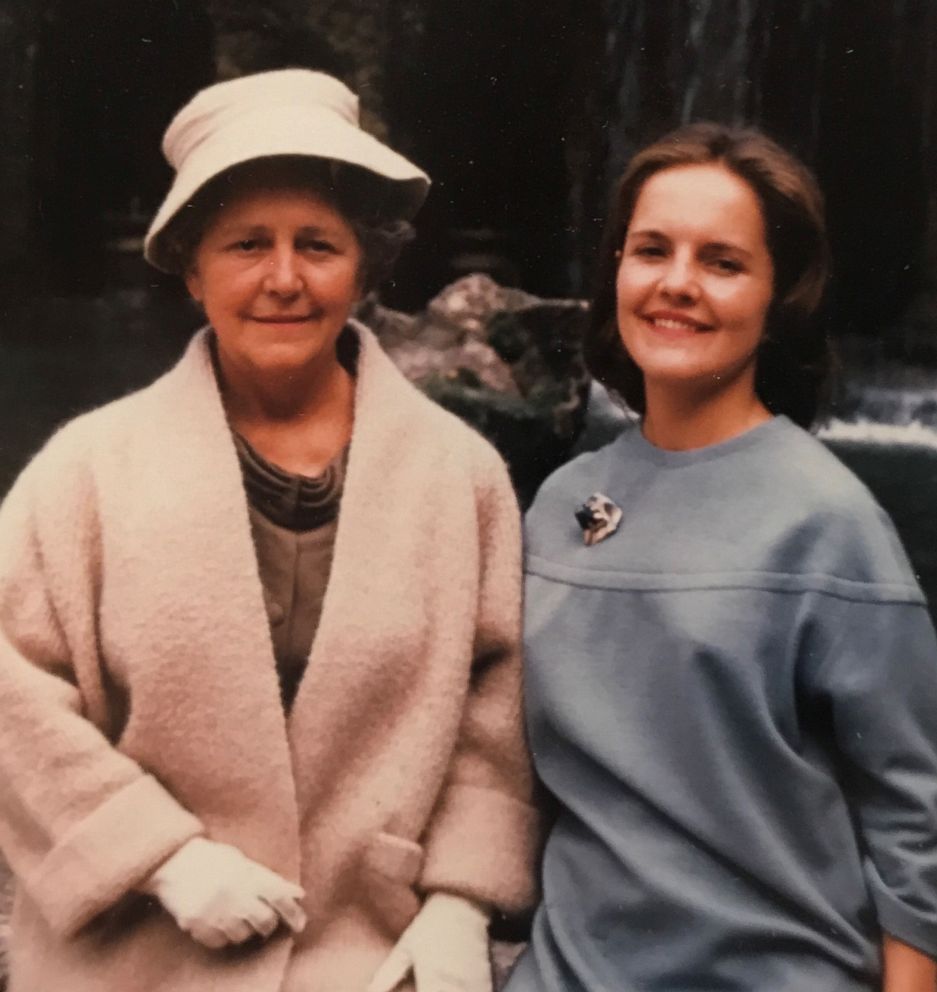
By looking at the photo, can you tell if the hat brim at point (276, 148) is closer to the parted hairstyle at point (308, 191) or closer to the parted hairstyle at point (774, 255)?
the parted hairstyle at point (308, 191)

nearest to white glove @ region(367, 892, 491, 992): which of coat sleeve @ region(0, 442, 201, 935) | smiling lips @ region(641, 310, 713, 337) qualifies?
coat sleeve @ region(0, 442, 201, 935)

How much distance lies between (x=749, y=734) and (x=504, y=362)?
529 millimetres

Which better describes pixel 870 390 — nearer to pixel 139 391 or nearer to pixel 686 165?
pixel 686 165

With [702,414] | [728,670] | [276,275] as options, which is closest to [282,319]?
[276,275]

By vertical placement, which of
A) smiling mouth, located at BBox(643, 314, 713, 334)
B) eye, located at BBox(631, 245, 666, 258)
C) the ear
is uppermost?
eye, located at BBox(631, 245, 666, 258)

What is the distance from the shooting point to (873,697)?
975mm

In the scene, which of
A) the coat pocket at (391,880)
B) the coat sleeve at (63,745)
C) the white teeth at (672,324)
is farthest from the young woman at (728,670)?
the coat sleeve at (63,745)

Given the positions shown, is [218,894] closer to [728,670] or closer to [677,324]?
[728,670]

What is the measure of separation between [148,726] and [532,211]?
0.64 metres

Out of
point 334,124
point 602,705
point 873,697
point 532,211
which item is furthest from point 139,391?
point 873,697

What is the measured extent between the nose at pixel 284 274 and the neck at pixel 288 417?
9 cm

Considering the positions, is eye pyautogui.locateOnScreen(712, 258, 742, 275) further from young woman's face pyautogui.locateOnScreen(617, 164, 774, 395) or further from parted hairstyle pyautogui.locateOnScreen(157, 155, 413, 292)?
parted hairstyle pyautogui.locateOnScreen(157, 155, 413, 292)

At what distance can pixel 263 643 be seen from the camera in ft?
3.40

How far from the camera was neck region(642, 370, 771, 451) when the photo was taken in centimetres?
109
